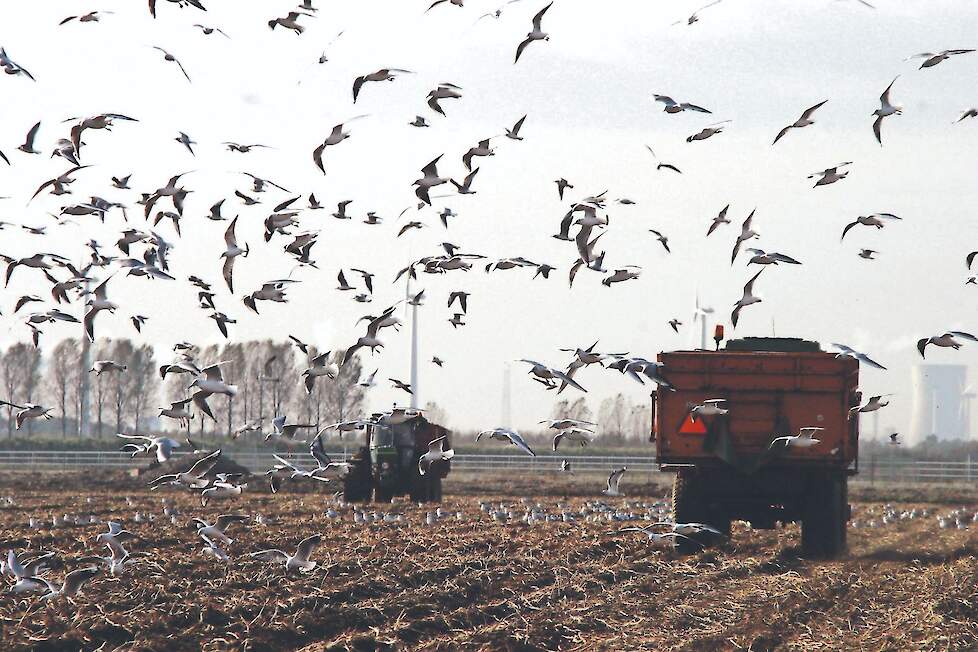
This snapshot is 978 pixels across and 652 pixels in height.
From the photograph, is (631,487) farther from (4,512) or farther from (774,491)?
(774,491)

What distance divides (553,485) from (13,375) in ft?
286

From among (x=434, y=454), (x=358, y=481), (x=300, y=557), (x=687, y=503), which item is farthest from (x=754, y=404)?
(x=358, y=481)

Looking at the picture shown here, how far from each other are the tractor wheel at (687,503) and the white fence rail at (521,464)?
40.4 metres

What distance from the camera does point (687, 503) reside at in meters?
20.3

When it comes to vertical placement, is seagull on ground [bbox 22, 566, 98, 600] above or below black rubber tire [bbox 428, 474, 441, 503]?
above

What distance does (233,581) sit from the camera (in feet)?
52.0

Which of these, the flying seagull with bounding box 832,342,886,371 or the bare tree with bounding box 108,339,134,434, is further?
the bare tree with bounding box 108,339,134,434

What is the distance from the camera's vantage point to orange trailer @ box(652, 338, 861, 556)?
19.4 m

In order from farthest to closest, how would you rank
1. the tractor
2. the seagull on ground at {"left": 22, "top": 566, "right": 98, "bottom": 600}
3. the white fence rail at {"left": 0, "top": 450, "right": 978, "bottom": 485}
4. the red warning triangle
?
the white fence rail at {"left": 0, "top": 450, "right": 978, "bottom": 485} → the tractor → the red warning triangle → the seagull on ground at {"left": 22, "top": 566, "right": 98, "bottom": 600}

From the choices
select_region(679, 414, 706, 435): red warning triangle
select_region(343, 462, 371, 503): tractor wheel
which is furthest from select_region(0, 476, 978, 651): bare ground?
select_region(343, 462, 371, 503): tractor wheel

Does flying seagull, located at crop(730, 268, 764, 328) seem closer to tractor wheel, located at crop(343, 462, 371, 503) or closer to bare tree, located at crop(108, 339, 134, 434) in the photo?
tractor wheel, located at crop(343, 462, 371, 503)

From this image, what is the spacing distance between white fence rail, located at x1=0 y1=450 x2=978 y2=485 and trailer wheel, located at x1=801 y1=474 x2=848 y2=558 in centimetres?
4044

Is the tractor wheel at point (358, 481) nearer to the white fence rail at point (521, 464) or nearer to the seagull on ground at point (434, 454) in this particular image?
the seagull on ground at point (434, 454)

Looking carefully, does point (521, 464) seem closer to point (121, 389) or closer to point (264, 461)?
point (264, 461)
